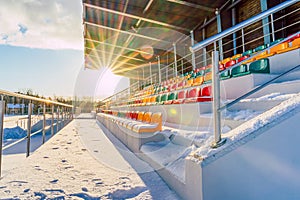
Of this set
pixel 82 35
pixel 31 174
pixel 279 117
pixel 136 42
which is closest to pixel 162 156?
pixel 279 117

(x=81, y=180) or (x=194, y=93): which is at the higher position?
(x=194, y=93)

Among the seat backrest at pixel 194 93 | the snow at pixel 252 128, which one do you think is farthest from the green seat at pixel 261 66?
the snow at pixel 252 128

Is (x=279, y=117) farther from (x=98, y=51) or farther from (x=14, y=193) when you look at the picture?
(x=98, y=51)

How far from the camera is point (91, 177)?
1.54m

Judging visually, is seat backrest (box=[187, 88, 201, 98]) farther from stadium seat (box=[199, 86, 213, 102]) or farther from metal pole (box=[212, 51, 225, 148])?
metal pole (box=[212, 51, 225, 148])

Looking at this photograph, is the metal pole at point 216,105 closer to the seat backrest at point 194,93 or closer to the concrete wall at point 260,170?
the concrete wall at point 260,170

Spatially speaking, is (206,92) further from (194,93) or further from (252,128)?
(252,128)

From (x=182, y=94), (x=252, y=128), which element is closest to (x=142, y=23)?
(x=182, y=94)

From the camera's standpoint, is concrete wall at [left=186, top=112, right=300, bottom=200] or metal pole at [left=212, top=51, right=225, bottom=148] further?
metal pole at [left=212, top=51, right=225, bottom=148]

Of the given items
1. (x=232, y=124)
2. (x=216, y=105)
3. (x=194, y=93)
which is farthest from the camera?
(x=194, y=93)

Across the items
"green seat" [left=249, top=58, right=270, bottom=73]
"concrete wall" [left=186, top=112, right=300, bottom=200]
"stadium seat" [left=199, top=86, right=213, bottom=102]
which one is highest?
"green seat" [left=249, top=58, right=270, bottom=73]

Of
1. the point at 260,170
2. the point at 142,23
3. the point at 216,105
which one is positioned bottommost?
the point at 260,170

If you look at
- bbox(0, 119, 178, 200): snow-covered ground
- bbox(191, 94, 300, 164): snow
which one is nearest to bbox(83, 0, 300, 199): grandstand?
bbox(191, 94, 300, 164): snow

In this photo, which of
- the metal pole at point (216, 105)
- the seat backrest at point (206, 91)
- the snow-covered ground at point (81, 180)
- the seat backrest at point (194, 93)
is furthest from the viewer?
the seat backrest at point (194, 93)
